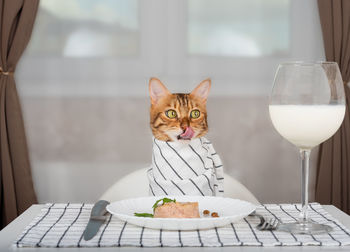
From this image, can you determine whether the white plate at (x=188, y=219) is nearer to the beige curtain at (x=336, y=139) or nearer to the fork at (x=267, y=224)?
the fork at (x=267, y=224)

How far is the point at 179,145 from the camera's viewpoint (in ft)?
3.93

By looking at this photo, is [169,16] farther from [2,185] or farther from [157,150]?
[157,150]

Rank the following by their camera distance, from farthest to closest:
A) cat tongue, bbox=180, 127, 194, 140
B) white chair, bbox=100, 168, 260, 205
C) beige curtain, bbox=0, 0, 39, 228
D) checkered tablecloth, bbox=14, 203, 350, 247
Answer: beige curtain, bbox=0, 0, 39, 228 < white chair, bbox=100, 168, 260, 205 < cat tongue, bbox=180, 127, 194, 140 < checkered tablecloth, bbox=14, 203, 350, 247

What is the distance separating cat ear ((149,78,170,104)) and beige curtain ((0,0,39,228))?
1.29 meters

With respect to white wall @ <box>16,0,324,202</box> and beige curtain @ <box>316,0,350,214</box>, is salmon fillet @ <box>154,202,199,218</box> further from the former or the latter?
beige curtain @ <box>316,0,350,214</box>

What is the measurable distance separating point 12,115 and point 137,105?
569 mm

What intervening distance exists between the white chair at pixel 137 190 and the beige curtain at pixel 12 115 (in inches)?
33.8

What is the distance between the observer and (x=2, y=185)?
2.36m

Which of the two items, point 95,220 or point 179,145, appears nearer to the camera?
point 95,220

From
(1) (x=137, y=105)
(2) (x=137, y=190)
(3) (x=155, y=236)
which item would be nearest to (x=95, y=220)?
(3) (x=155, y=236)

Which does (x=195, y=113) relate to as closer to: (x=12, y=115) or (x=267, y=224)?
(x=267, y=224)

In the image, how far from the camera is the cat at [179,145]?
1.19m

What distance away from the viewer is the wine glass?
0.89 m

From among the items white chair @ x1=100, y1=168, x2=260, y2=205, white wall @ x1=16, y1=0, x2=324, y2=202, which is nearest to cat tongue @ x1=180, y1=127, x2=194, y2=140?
white chair @ x1=100, y1=168, x2=260, y2=205
